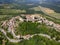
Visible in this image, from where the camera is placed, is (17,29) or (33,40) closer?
(33,40)

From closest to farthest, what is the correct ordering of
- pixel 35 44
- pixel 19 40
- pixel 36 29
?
pixel 35 44
pixel 19 40
pixel 36 29

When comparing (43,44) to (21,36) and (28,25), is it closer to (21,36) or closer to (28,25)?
(21,36)

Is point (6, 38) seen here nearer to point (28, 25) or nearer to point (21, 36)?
point (21, 36)

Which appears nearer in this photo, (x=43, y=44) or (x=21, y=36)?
(x=43, y=44)

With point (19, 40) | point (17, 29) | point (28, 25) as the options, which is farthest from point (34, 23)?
point (19, 40)

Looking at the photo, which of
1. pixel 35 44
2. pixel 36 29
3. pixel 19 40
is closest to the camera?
pixel 35 44

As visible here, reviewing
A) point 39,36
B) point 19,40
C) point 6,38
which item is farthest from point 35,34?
point 6,38

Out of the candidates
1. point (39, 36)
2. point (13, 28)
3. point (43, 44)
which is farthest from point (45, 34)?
point (13, 28)
